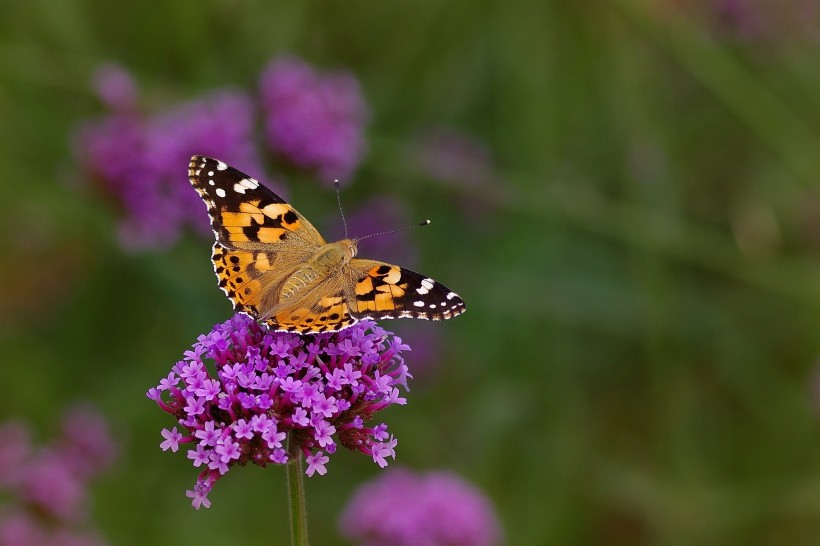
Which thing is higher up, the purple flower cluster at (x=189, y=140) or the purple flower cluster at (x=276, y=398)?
the purple flower cluster at (x=189, y=140)

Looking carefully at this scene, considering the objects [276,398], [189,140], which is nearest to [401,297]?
[276,398]

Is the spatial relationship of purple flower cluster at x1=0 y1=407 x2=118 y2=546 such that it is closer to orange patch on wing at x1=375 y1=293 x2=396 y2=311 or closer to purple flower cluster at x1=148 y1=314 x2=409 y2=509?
purple flower cluster at x1=148 y1=314 x2=409 y2=509

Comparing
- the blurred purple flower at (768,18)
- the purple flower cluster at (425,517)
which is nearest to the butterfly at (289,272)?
the purple flower cluster at (425,517)

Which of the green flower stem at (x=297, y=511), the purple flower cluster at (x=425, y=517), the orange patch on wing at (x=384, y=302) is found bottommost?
the green flower stem at (x=297, y=511)

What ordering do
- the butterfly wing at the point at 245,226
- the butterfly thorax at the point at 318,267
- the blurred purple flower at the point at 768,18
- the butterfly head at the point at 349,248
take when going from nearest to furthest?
1. the butterfly thorax at the point at 318,267
2. the butterfly wing at the point at 245,226
3. the butterfly head at the point at 349,248
4. the blurred purple flower at the point at 768,18

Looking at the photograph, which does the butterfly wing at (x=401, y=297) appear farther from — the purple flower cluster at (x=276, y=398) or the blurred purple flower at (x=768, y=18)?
the blurred purple flower at (x=768, y=18)

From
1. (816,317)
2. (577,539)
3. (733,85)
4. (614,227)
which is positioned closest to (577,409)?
(577,539)

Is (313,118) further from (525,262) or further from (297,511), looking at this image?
(297,511)
